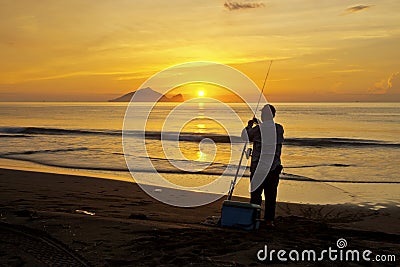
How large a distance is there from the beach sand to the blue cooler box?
0.48 ft

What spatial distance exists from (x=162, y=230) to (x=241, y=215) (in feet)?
4.02

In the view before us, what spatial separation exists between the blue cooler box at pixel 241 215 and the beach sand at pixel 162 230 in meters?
0.15

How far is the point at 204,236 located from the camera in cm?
592

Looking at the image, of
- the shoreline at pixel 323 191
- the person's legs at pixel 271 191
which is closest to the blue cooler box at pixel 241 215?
the person's legs at pixel 271 191

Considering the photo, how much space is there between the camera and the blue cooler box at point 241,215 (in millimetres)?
6434

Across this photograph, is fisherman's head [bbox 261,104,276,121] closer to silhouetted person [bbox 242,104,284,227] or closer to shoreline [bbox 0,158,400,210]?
silhouetted person [bbox 242,104,284,227]

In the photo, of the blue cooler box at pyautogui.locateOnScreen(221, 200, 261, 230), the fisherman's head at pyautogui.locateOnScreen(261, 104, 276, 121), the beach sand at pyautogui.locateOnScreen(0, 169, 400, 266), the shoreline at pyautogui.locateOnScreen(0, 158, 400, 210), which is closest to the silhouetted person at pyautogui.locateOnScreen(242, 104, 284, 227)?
the fisherman's head at pyautogui.locateOnScreen(261, 104, 276, 121)

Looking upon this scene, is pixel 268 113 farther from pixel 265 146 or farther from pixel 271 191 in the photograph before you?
pixel 271 191

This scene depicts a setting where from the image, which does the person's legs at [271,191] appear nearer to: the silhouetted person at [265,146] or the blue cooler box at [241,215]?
the silhouetted person at [265,146]

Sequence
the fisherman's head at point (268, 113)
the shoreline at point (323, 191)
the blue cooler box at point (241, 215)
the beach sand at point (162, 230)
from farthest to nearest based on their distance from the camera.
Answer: the shoreline at point (323, 191), the fisherman's head at point (268, 113), the blue cooler box at point (241, 215), the beach sand at point (162, 230)

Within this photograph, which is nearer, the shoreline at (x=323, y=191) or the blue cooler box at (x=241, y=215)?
the blue cooler box at (x=241, y=215)

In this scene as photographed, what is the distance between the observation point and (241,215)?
6.48 meters

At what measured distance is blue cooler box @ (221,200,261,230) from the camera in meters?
6.43

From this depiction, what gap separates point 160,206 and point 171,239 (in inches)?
146
